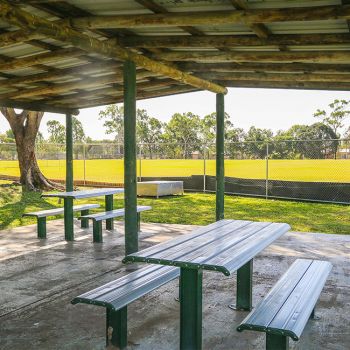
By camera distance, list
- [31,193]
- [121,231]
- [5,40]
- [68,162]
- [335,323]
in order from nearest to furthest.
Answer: [335,323] → [5,40] → [121,231] → [68,162] → [31,193]

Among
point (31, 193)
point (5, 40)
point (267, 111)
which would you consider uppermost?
point (267, 111)

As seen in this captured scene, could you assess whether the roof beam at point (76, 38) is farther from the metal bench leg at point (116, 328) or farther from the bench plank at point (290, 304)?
the bench plank at point (290, 304)

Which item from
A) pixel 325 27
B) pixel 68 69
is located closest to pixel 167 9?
pixel 325 27

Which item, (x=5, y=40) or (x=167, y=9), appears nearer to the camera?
(x=167, y=9)

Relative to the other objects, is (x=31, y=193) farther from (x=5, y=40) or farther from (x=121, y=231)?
(x=5, y=40)

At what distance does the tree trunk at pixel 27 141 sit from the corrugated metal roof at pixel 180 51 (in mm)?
8527

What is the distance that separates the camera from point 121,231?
28.7ft

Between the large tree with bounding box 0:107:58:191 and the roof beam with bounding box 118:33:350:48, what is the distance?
12.5 m

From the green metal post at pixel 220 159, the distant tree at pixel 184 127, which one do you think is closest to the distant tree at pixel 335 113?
the distant tree at pixel 184 127

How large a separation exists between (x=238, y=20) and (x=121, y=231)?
18.2ft

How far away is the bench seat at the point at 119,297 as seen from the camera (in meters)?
3.23

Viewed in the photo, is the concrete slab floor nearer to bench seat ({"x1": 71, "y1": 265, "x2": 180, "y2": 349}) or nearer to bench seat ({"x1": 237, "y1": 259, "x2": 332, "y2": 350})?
bench seat ({"x1": 71, "y1": 265, "x2": 180, "y2": 349})

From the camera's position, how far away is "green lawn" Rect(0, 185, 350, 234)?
998 centimetres

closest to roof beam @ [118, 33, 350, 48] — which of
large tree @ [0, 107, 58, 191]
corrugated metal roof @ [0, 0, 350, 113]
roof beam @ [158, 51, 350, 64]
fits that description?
corrugated metal roof @ [0, 0, 350, 113]
